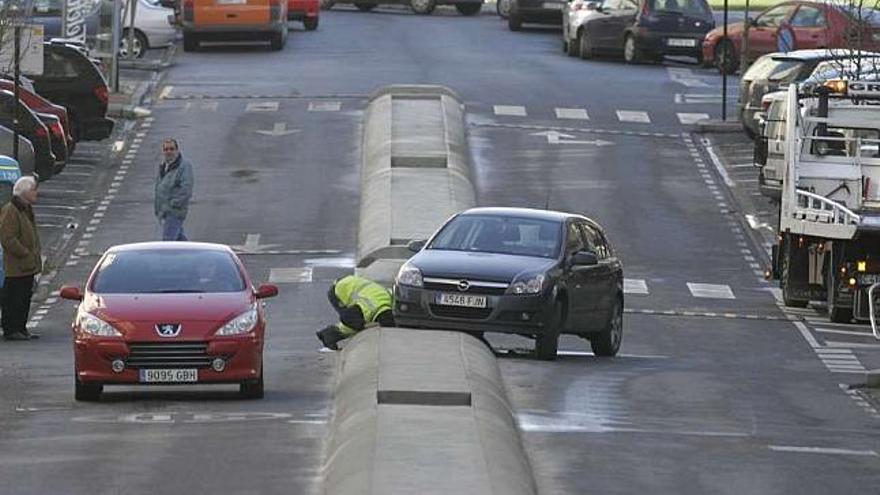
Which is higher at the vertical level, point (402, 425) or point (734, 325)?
point (402, 425)

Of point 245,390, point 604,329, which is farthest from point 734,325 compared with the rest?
point 245,390

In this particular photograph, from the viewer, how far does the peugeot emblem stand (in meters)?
21.8

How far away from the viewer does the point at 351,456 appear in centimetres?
1769

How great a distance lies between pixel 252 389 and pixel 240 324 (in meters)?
0.64

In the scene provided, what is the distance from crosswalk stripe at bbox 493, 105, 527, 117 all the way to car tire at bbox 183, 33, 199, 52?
36.8 ft

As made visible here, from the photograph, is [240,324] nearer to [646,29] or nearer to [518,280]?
[518,280]

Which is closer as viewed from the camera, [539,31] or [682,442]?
[682,442]

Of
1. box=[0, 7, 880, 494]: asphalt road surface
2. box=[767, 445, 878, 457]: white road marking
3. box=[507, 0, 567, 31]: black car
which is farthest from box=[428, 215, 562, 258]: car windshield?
box=[507, 0, 567, 31]: black car

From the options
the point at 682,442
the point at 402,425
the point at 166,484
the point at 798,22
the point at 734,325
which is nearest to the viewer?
the point at 166,484

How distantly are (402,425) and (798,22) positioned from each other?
42.3m

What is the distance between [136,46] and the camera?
61.0 m

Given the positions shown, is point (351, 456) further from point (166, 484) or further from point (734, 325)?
point (734, 325)

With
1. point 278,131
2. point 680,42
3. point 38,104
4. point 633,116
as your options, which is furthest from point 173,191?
point 680,42

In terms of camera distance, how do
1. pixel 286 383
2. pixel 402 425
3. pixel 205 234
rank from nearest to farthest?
1. pixel 402 425
2. pixel 286 383
3. pixel 205 234
